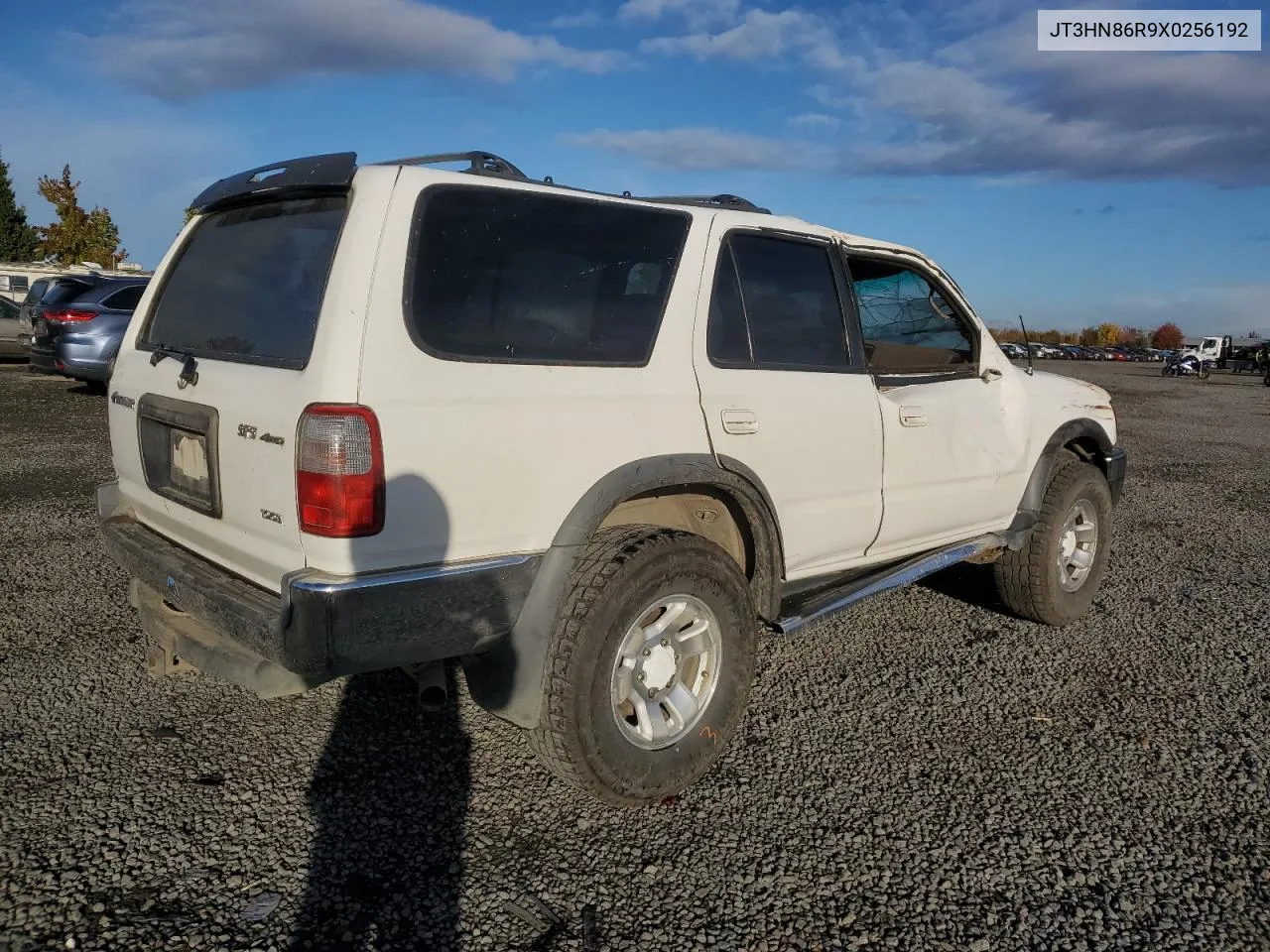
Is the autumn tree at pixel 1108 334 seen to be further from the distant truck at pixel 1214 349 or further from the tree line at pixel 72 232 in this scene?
the tree line at pixel 72 232

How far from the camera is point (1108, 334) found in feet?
396

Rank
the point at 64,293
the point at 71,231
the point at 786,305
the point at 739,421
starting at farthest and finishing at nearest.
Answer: the point at 71,231
the point at 64,293
the point at 786,305
the point at 739,421

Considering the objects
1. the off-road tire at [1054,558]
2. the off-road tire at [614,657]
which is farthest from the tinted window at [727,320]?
the off-road tire at [1054,558]

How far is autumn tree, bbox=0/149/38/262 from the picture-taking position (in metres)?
57.5

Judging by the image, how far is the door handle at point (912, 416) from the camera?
12.5 ft

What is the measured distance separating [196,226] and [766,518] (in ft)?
7.74

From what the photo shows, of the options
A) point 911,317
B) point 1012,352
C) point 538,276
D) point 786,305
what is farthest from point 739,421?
point 1012,352

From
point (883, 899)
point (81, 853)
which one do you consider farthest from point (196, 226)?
point (883, 899)

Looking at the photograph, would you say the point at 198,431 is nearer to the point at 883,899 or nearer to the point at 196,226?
the point at 196,226

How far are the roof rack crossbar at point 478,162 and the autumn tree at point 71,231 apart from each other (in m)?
48.4

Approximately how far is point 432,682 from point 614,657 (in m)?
0.56

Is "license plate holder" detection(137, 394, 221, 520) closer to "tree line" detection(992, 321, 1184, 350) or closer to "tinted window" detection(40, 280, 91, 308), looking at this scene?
"tinted window" detection(40, 280, 91, 308)

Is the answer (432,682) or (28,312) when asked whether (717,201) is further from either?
(28,312)

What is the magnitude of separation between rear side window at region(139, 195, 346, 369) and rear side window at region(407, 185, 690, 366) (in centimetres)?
30
